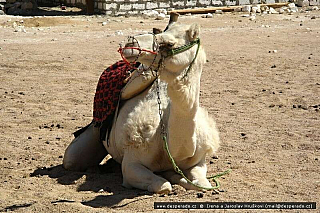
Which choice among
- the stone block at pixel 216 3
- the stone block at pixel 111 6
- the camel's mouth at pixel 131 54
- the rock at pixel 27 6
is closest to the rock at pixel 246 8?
the stone block at pixel 216 3

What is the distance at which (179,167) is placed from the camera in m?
5.46

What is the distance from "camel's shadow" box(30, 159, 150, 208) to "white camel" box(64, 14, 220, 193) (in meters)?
0.15

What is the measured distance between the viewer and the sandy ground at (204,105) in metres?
5.38

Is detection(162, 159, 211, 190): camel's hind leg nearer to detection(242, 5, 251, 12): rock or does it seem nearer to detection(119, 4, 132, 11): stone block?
detection(119, 4, 132, 11): stone block

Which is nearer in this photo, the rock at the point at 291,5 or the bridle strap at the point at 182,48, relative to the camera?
Result: the bridle strap at the point at 182,48

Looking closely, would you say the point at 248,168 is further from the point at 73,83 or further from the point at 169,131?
the point at 73,83

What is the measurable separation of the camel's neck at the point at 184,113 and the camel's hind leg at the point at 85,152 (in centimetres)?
129

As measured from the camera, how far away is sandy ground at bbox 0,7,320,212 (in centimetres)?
538

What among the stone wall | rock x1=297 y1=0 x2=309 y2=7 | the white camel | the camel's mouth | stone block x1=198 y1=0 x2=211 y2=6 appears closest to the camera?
the camel's mouth

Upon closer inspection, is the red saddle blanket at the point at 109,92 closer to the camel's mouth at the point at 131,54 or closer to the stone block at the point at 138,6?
the camel's mouth at the point at 131,54

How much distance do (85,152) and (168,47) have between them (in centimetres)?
208

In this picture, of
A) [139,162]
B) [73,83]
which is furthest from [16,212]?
[73,83]

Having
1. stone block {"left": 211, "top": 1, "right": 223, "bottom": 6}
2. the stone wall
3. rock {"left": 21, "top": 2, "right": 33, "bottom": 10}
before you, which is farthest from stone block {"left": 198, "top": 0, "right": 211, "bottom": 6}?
rock {"left": 21, "top": 2, "right": 33, "bottom": 10}

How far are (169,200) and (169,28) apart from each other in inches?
51.7
